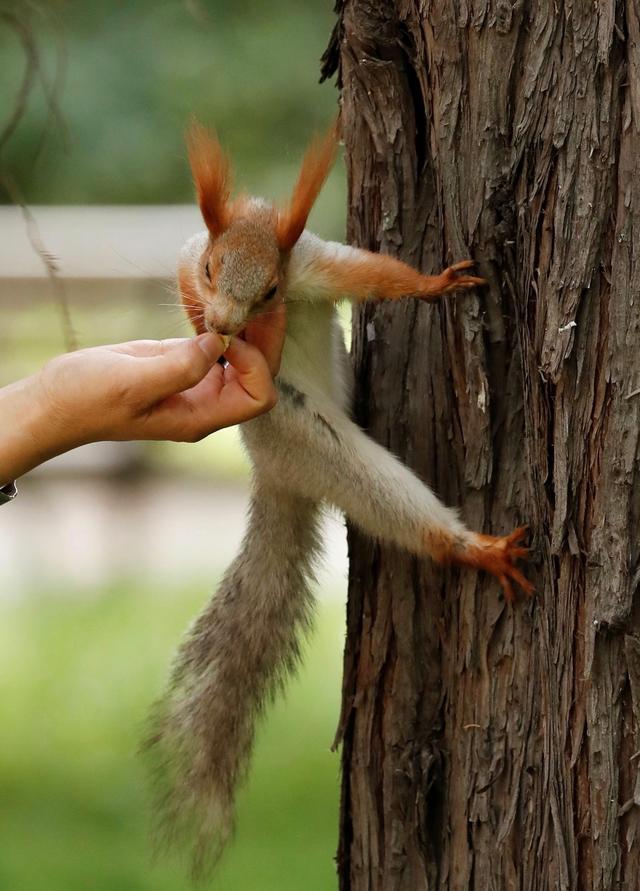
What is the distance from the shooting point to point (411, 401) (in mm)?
1562

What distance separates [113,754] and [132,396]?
6.07 ft

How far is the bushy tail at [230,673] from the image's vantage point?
168cm

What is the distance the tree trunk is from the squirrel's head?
11cm

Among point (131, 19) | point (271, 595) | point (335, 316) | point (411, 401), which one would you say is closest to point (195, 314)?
point (335, 316)

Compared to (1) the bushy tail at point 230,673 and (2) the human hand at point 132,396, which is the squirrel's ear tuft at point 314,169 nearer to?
(2) the human hand at point 132,396

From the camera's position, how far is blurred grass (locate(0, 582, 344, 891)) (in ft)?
8.30

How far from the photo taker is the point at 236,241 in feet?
5.00

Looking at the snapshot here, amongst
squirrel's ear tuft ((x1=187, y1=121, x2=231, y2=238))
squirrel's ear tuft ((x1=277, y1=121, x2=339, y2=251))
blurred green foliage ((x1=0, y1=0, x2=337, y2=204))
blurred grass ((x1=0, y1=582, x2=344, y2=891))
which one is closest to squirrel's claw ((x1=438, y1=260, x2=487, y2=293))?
squirrel's ear tuft ((x1=277, y1=121, x2=339, y2=251))

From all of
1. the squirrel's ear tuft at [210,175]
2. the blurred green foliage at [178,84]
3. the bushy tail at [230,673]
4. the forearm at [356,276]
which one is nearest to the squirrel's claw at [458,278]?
the forearm at [356,276]

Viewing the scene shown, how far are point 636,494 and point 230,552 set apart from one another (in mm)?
2380

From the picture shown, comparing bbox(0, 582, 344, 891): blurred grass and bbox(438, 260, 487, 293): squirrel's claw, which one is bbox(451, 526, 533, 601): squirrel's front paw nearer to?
bbox(438, 260, 487, 293): squirrel's claw

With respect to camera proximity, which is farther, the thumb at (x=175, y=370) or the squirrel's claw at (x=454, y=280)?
the squirrel's claw at (x=454, y=280)

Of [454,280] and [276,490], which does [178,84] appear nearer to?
[276,490]

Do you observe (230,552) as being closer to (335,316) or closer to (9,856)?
(9,856)
